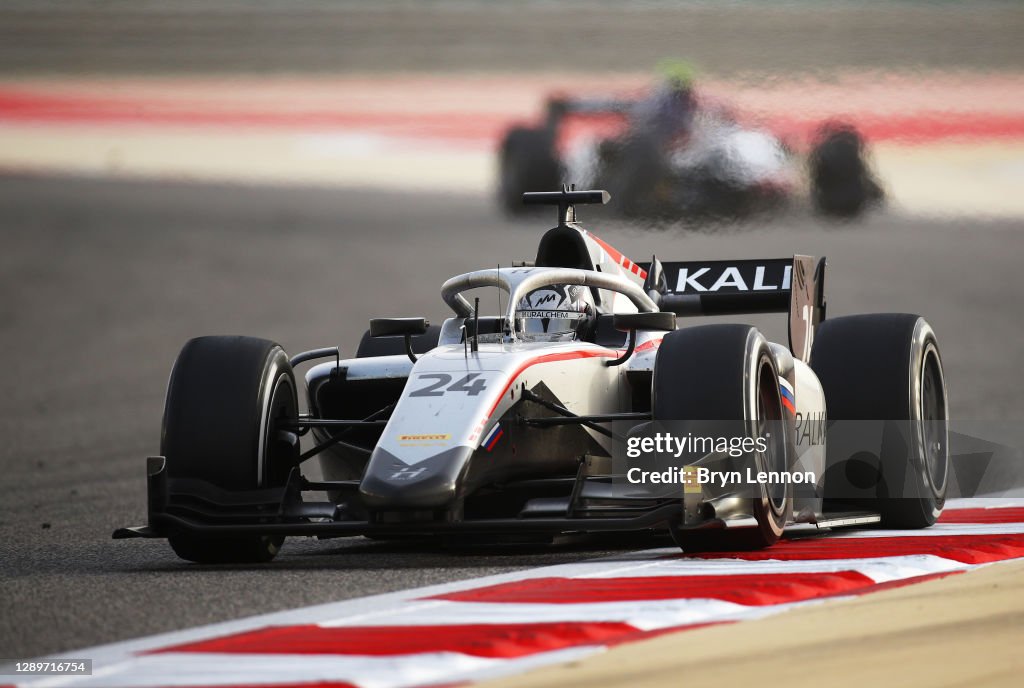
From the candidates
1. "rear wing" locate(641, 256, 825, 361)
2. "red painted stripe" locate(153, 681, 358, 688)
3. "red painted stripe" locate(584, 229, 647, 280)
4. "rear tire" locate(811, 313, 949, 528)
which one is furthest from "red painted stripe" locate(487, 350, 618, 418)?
Answer: "red painted stripe" locate(153, 681, 358, 688)

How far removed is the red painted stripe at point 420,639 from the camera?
4.85 m

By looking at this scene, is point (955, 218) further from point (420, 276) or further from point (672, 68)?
point (420, 276)

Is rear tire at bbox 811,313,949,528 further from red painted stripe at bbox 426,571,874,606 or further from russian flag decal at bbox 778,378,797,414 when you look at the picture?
red painted stripe at bbox 426,571,874,606

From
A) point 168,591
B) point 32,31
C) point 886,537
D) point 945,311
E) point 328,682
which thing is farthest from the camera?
point 945,311

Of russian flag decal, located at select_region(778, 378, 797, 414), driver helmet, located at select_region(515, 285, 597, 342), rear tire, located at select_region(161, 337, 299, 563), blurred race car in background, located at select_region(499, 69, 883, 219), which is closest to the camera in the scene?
rear tire, located at select_region(161, 337, 299, 563)

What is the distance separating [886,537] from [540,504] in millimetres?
2128

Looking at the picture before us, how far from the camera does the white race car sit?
7.15 meters

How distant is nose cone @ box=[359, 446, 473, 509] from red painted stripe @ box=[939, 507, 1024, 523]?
359cm

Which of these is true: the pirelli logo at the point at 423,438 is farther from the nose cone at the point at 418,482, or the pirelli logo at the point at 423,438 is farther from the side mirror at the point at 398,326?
the side mirror at the point at 398,326

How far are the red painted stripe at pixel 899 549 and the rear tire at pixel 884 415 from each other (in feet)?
2.82

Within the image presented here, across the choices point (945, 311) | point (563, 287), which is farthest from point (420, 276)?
point (563, 287)

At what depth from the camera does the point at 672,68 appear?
14359mm

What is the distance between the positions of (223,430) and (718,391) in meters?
2.23

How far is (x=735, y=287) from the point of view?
10492 millimetres
